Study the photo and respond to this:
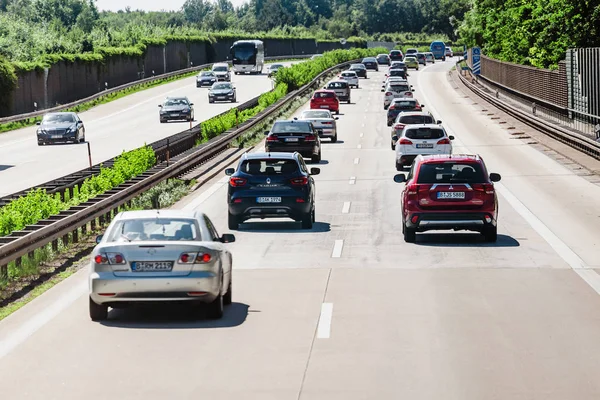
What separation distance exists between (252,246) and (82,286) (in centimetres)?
479

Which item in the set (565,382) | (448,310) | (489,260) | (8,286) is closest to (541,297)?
(448,310)

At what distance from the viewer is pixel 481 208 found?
2036 cm

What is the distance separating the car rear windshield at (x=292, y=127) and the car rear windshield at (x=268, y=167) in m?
14.7

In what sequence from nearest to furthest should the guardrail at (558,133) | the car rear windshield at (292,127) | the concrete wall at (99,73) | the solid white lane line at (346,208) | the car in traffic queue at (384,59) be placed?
the solid white lane line at (346,208) → the guardrail at (558,133) → the car rear windshield at (292,127) → the concrete wall at (99,73) → the car in traffic queue at (384,59)

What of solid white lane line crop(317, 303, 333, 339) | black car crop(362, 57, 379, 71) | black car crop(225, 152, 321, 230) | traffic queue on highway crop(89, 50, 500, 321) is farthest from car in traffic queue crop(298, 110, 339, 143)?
black car crop(362, 57, 379, 71)

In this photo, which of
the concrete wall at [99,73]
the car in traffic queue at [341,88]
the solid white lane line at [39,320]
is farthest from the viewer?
the car in traffic queue at [341,88]

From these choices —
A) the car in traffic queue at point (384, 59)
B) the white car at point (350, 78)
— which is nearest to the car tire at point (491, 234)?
the white car at point (350, 78)

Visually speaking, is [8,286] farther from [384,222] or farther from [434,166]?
[384,222]

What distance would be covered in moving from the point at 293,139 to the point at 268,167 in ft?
48.0

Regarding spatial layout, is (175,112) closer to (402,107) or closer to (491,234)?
(402,107)

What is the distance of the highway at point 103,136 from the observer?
40841mm

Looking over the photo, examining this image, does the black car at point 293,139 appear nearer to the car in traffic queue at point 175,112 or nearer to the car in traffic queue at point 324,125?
the car in traffic queue at point 324,125

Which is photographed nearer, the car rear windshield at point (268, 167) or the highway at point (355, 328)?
the highway at point (355, 328)

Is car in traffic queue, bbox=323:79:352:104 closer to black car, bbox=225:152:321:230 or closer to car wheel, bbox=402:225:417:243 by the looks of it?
black car, bbox=225:152:321:230
